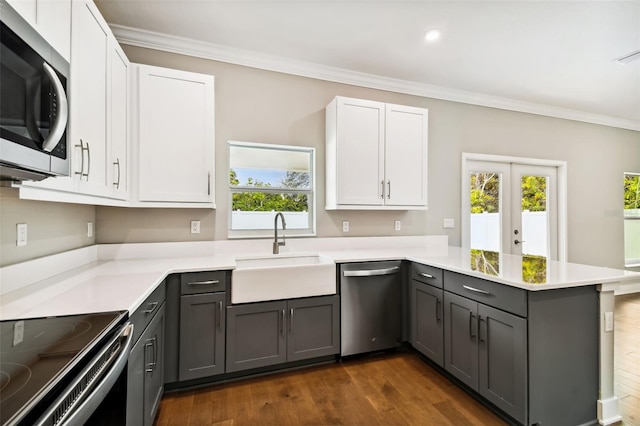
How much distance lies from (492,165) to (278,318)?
339 cm

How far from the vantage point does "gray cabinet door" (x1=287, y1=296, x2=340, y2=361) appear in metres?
2.41

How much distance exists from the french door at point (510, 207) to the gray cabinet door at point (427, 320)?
1.59 m

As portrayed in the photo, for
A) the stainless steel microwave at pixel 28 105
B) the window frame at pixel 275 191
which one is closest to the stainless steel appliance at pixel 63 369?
the stainless steel microwave at pixel 28 105

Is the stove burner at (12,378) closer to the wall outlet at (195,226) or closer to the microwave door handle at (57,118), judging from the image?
the microwave door handle at (57,118)

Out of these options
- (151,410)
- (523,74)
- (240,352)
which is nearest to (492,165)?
(523,74)

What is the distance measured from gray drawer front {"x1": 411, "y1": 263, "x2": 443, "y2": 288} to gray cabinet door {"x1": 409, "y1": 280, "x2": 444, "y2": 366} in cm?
4

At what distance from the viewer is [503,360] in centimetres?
184

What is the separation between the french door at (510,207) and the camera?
394 centimetres

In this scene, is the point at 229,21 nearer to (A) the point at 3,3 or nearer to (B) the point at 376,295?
(A) the point at 3,3

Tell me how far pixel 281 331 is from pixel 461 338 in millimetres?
1309

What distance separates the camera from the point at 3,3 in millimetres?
907

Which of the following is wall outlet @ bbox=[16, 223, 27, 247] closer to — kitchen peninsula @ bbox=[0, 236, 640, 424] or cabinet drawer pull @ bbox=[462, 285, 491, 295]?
kitchen peninsula @ bbox=[0, 236, 640, 424]

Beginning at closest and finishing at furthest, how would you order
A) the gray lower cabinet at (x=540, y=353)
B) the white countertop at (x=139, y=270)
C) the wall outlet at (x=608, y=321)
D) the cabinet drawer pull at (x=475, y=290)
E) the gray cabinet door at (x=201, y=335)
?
the white countertop at (x=139, y=270) < the gray lower cabinet at (x=540, y=353) < the wall outlet at (x=608, y=321) < the cabinet drawer pull at (x=475, y=290) < the gray cabinet door at (x=201, y=335)

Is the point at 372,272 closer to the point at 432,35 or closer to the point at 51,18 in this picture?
the point at 432,35
